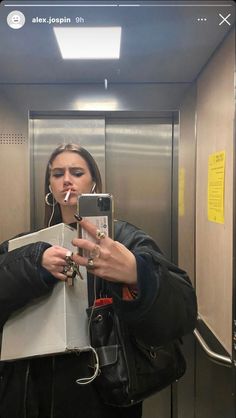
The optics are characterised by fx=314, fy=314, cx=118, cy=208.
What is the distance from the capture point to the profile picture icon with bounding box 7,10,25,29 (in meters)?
0.96

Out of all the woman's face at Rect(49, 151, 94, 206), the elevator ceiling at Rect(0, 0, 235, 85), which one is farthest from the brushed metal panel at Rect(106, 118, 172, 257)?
the woman's face at Rect(49, 151, 94, 206)

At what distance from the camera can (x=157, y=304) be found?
2.36ft

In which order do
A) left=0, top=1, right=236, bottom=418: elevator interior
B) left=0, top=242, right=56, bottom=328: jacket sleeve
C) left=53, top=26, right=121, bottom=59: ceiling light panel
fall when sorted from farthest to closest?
left=0, top=1, right=236, bottom=418: elevator interior
left=53, top=26, right=121, bottom=59: ceiling light panel
left=0, top=242, right=56, bottom=328: jacket sleeve

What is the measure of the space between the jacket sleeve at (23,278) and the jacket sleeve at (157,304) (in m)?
0.19

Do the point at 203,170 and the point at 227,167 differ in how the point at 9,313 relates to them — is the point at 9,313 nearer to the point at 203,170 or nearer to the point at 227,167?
the point at 227,167

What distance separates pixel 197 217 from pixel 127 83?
2.27ft

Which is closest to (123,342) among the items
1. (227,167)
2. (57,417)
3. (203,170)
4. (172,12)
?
(57,417)

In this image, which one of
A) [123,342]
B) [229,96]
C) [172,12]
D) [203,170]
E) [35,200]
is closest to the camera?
[123,342]

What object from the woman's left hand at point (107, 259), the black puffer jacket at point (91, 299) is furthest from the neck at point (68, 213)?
the woman's left hand at point (107, 259)

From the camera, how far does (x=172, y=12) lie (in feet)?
3.10

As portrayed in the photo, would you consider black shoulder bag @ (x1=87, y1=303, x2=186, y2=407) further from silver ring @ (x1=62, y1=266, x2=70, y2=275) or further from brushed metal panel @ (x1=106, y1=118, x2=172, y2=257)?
brushed metal panel @ (x1=106, y1=118, x2=172, y2=257)

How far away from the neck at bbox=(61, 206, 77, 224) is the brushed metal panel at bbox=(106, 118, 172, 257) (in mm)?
587

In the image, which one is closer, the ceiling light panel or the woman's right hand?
the woman's right hand

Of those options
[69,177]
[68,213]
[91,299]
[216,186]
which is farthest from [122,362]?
[216,186]
